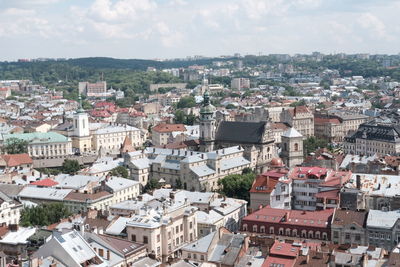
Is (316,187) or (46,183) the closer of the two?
(316,187)

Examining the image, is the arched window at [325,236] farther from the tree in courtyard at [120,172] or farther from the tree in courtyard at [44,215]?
the tree in courtyard at [120,172]

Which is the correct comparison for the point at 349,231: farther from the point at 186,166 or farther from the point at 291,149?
the point at 291,149

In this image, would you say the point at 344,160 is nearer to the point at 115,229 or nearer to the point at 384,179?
the point at 384,179

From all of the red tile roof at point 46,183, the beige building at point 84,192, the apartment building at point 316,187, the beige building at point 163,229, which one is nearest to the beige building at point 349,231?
the apartment building at point 316,187

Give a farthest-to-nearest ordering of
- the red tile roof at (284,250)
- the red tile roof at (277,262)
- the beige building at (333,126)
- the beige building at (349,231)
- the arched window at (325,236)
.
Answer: the beige building at (333,126), the arched window at (325,236), the beige building at (349,231), the red tile roof at (284,250), the red tile roof at (277,262)

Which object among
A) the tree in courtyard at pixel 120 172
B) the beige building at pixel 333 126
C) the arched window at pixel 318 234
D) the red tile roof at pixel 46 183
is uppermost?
the red tile roof at pixel 46 183

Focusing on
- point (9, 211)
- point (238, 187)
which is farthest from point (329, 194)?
point (9, 211)

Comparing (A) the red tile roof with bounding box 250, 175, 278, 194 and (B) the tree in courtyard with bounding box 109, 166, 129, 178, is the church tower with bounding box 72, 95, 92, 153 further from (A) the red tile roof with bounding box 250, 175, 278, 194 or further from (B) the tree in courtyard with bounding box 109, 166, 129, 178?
(A) the red tile roof with bounding box 250, 175, 278, 194
